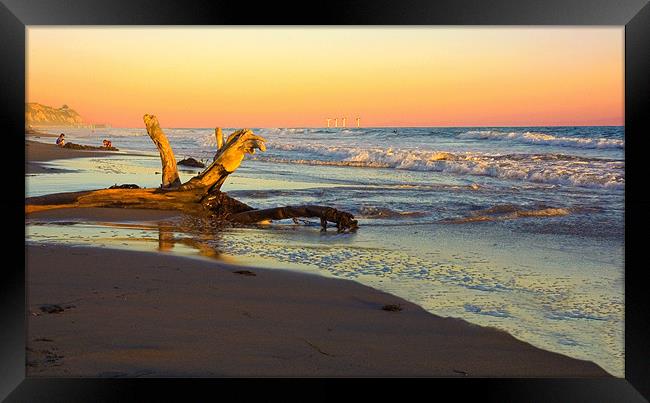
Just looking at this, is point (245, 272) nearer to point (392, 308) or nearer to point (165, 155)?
point (392, 308)

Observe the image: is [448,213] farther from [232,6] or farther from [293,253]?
[232,6]

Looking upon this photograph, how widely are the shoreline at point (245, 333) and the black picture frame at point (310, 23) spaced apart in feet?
0.85

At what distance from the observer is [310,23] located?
3752 mm

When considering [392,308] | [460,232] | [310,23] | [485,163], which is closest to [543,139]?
[485,163]

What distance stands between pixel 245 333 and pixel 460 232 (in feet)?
17.4

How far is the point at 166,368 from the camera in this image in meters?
4.07

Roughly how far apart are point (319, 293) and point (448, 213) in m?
5.82

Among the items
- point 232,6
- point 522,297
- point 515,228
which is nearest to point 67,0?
point 232,6

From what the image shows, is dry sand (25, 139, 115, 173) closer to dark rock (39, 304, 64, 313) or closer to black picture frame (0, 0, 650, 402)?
dark rock (39, 304, 64, 313)

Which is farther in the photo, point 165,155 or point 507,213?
point 507,213

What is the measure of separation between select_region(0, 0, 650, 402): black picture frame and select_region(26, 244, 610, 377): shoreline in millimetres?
258

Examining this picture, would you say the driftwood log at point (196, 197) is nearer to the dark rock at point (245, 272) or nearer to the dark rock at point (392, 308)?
the dark rock at point (245, 272)

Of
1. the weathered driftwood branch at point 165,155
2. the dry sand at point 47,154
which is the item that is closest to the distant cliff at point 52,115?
the dry sand at point 47,154

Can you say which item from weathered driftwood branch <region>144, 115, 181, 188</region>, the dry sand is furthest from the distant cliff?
weathered driftwood branch <region>144, 115, 181, 188</region>
